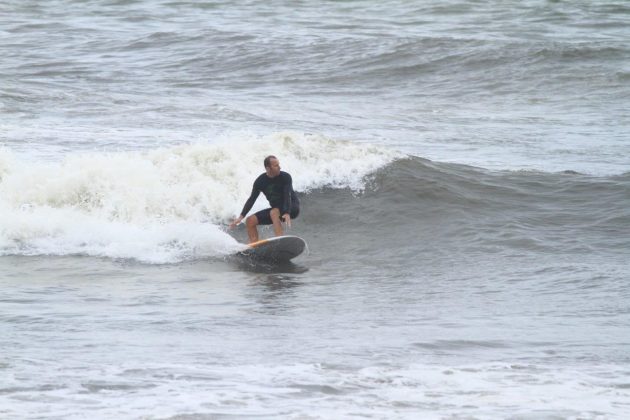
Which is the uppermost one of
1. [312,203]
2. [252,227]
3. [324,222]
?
[252,227]

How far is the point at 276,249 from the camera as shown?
11766mm

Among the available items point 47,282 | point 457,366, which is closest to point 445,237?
point 47,282

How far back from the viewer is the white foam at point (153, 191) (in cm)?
1254

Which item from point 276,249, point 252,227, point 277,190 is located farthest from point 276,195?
point 276,249

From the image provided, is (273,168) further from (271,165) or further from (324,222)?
(324,222)

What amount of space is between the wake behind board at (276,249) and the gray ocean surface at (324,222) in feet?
0.74

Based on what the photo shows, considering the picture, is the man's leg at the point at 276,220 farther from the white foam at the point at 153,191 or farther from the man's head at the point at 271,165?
the white foam at the point at 153,191

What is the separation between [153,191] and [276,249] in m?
3.32

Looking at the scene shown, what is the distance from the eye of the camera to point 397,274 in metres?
11.6

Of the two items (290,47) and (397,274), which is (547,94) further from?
(397,274)

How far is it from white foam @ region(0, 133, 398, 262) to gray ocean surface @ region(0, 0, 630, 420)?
1.6 inches

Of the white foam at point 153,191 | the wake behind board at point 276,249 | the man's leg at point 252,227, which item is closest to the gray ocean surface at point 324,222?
the white foam at point 153,191

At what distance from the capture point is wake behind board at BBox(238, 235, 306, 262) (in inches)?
460

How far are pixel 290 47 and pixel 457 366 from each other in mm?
23388
